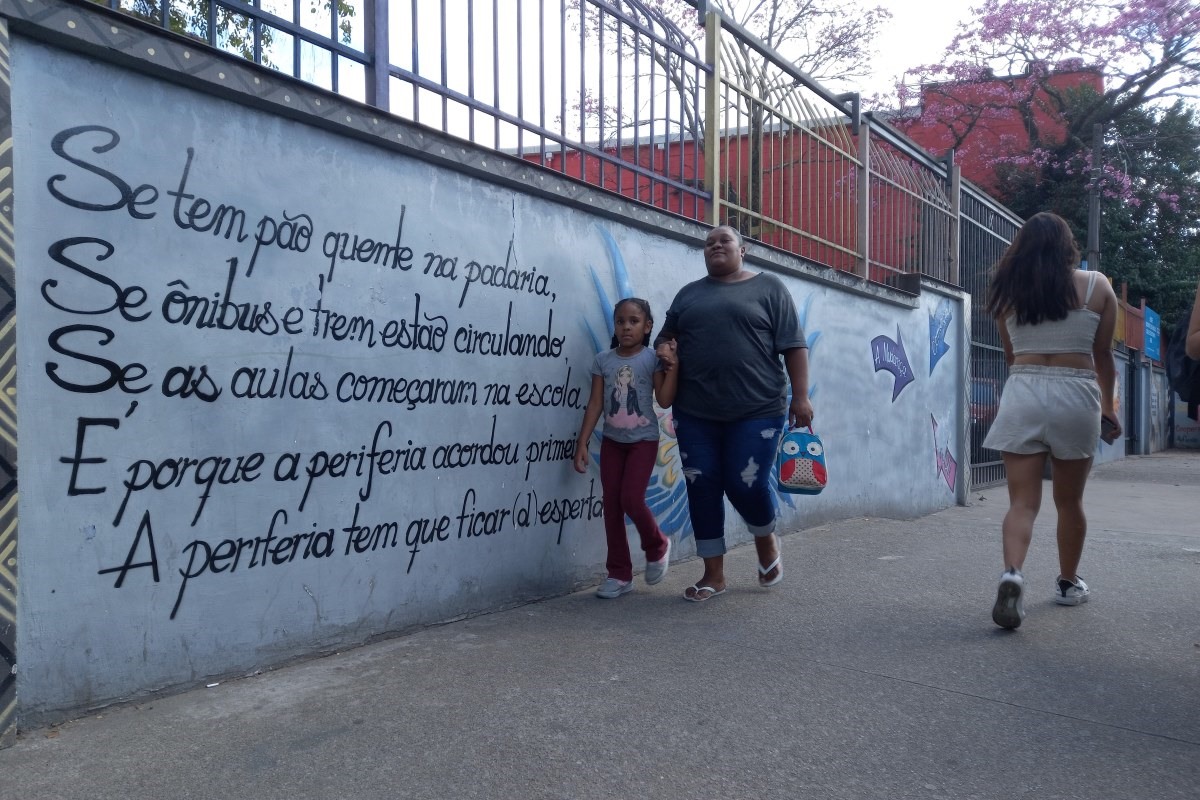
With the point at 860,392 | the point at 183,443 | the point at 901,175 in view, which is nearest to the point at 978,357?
the point at 901,175

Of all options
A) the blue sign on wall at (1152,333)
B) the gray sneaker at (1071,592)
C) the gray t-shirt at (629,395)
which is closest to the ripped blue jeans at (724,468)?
the gray t-shirt at (629,395)

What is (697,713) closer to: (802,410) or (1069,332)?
(802,410)

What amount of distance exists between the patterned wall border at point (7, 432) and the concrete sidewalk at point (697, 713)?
0.17 meters

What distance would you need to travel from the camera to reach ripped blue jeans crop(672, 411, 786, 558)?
14.2ft

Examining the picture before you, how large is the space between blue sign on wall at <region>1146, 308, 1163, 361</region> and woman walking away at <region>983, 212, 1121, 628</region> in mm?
24705

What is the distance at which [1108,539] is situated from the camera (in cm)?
669

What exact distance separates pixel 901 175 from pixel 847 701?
277 inches

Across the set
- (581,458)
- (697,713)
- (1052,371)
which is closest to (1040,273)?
(1052,371)

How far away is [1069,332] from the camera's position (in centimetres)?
404

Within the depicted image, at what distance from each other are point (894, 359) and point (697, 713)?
6.04m

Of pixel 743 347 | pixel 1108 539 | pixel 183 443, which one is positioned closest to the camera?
pixel 183 443

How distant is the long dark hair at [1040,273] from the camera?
4.02 m

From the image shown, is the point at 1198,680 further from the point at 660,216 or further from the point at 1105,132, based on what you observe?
the point at 1105,132

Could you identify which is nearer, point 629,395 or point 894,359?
point 629,395
